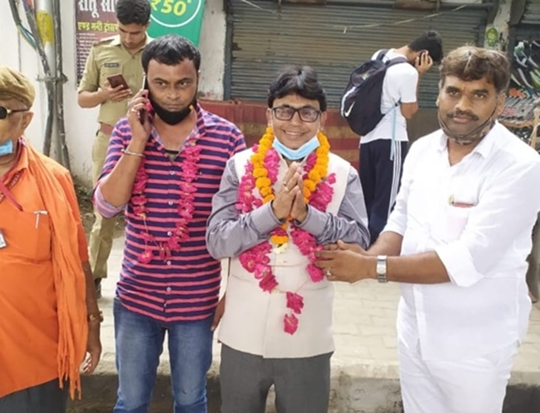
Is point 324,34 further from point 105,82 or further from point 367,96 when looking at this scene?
point 105,82

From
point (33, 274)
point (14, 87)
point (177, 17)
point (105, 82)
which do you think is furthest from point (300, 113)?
point (177, 17)

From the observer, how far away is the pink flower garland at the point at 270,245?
7.02 feet

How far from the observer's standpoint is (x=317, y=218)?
2053 mm

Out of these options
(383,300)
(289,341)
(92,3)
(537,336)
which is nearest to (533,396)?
(537,336)

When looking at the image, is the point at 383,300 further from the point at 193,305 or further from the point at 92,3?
the point at 92,3

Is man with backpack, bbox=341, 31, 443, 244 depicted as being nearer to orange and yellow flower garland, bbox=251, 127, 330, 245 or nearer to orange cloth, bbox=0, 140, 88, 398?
orange and yellow flower garland, bbox=251, 127, 330, 245

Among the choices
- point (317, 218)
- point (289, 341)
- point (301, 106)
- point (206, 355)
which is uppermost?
point (301, 106)

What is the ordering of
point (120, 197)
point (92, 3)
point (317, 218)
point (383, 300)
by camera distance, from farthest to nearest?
point (92, 3) → point (383, 300) → point (120, 197) → point (317, 218)

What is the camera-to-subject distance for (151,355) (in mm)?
2363

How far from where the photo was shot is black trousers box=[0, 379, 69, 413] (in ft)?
6.53

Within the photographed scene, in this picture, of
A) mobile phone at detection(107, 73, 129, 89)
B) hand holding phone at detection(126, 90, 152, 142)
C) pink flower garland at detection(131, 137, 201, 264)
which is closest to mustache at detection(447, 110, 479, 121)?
→ pink flower garland at detection(131, 137, 201, 264)

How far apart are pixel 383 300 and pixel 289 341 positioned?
255 centimetres

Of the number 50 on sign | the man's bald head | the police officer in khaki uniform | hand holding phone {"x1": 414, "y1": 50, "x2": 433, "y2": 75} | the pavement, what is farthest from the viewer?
the number 50 on sign

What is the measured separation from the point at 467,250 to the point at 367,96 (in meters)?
2.98
